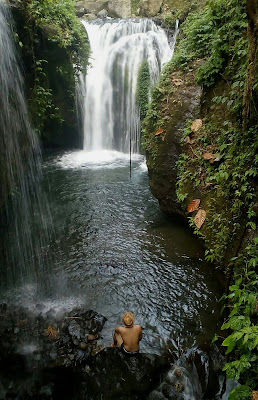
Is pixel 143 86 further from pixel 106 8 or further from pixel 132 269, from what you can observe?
pixel 106 8

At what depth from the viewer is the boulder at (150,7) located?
51.2ft

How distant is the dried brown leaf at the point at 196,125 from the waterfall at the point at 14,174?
3.64 metres

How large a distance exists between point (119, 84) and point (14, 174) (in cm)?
960

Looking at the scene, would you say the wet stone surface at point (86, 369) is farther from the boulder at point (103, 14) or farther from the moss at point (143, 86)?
the boulder at point (103, 14)

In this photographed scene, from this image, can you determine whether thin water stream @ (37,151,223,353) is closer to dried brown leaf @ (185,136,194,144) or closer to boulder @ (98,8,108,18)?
dried brown leaf @ (185,136,194,144)

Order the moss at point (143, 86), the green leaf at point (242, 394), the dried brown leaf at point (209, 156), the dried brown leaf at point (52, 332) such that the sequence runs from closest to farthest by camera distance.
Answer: the green leaf at point (242, 394) < the dried brown leaf at point (52, 332) < the dried brown leaf at point (209, 156) < the moss at point (143, 86)

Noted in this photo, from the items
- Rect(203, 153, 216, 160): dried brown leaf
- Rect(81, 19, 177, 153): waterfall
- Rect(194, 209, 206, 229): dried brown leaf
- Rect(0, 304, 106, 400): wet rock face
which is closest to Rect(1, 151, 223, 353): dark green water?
Rect(0, 304, 106, 400): wet rock face

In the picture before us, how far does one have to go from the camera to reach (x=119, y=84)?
14.0 m

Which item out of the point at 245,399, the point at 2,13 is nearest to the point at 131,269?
the point at 245,399

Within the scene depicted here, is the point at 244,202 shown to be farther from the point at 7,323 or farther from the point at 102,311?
the point at 7,323

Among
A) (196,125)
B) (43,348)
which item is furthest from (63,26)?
(43,348)

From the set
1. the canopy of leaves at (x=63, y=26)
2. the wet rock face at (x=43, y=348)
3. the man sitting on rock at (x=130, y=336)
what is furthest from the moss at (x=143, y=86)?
the man sitting on rock at (x=130, y=336)

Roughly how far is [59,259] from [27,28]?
209 inches

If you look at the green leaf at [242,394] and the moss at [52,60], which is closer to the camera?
the green leaf at [242,394]
